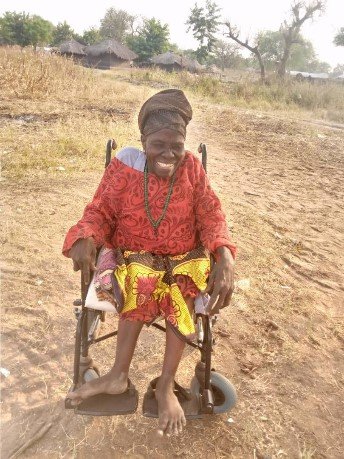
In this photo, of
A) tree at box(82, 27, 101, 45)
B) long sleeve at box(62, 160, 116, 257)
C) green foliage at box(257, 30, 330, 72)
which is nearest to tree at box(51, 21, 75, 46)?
tree at box(82, 27, 101, 45)

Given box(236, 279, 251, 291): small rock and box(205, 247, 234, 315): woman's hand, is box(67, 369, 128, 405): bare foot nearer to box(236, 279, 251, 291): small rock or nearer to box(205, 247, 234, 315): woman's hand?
box(205, 247, 234, 315): woman's hand

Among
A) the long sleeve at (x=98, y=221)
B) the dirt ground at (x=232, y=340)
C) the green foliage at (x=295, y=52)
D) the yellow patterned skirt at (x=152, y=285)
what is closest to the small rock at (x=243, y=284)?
the dirt ground at (x=232, y=340)

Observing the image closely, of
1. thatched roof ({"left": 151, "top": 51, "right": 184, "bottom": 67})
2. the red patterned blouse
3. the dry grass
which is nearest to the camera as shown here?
the red patterned blouse

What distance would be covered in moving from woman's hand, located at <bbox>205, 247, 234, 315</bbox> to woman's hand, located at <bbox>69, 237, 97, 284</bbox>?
1.99 ft

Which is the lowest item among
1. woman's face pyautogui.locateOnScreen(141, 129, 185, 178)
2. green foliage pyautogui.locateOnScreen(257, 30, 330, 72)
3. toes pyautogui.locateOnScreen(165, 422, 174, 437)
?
toes pyautogui.locateOnScreen(165, 422, 174, 437)

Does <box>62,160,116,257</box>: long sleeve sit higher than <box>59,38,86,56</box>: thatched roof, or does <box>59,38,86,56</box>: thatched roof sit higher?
<box>59,38,86,56</box>: thatched roof

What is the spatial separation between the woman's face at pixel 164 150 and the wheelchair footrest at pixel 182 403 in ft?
3.79

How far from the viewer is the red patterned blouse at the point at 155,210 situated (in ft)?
7.13

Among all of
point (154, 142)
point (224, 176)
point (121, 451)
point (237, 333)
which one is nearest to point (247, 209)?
point (224, 176)

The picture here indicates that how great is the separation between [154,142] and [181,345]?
108 centimetres

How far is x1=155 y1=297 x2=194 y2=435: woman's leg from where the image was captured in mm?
1825

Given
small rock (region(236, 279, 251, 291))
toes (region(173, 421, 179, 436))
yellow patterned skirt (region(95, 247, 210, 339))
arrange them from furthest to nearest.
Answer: small rock (region(236, 279, 251, 291)) → yellow patterned skirt (region(95, 247, 210, 339)) → toes (region(173, 421, 179, 436))

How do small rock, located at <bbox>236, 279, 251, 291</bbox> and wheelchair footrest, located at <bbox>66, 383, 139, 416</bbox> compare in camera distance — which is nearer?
wheelchair footrest, located at <bbox>66, 383, 139, 416</bbox>

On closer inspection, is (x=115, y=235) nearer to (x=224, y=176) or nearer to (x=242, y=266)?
(x=242, y=266)
